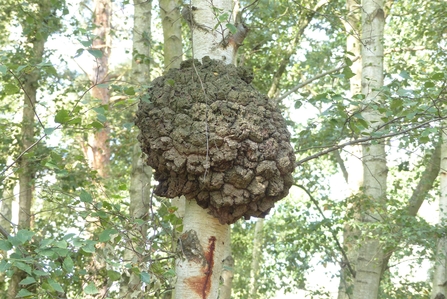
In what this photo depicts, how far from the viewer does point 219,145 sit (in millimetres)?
2838

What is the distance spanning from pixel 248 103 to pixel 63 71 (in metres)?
8.10

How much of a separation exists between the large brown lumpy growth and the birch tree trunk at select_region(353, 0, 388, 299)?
343cm

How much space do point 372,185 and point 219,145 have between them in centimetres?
438

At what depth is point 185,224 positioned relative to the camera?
306 centimetres

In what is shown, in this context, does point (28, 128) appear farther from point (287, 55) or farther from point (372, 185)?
point (372, 185)

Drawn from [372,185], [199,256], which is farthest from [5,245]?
[372,185]

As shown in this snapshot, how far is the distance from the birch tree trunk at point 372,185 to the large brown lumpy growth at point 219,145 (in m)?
3.43

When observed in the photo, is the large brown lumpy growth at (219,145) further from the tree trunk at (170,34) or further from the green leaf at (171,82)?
the tree trunk at (170,34)

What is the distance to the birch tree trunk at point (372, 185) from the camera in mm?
6453

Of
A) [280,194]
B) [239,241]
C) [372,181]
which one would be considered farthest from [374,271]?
[239,241]

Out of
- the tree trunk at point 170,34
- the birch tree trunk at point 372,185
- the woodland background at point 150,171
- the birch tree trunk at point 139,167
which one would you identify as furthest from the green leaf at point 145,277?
the birch tree trunk at point 372,185

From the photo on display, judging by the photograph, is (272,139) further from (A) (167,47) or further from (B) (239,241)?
(B) (239,241)

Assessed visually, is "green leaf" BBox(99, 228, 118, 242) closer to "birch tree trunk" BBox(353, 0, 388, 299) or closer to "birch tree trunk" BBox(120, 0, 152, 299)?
"birch tree trunk" BBox(120, 0, 152, 299)

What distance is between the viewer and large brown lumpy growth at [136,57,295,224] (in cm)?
286
